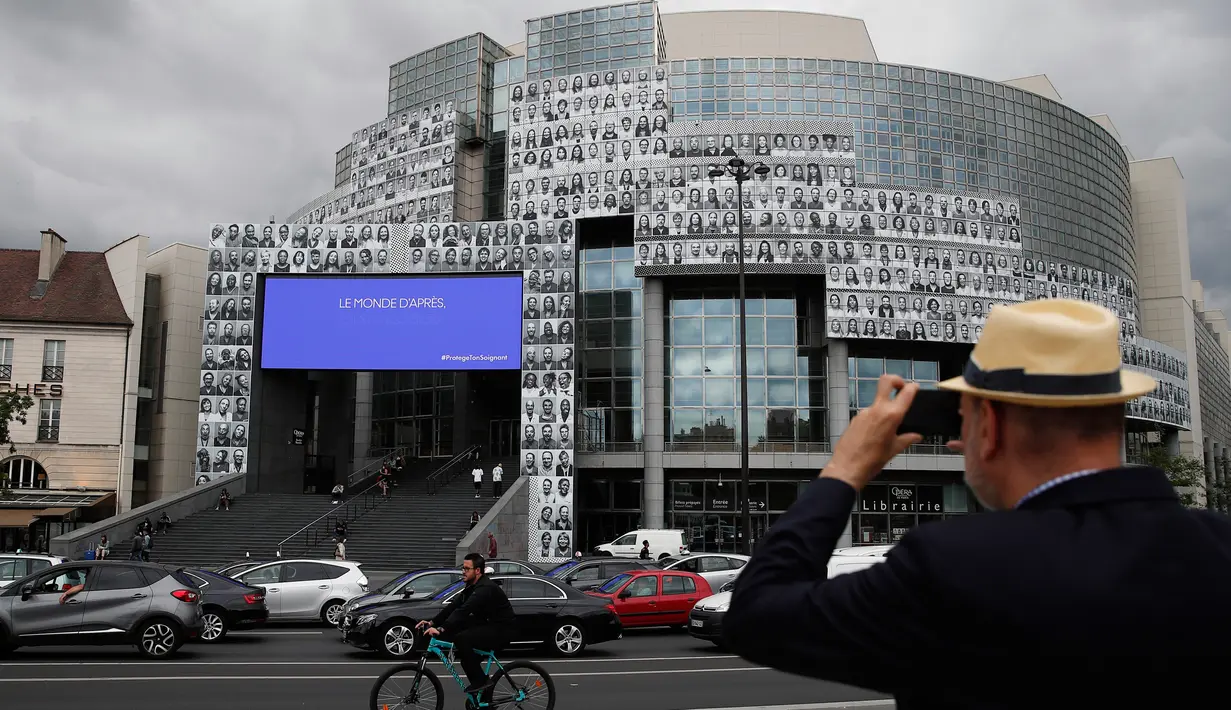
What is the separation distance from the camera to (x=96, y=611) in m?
16.3

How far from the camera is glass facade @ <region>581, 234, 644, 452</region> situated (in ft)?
160

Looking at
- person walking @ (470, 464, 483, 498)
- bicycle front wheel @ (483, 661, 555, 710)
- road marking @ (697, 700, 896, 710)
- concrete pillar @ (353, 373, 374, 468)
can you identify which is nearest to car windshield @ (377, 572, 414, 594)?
road marking @ (697, 700, 896, 710)

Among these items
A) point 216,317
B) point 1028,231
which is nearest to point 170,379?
point 216,317

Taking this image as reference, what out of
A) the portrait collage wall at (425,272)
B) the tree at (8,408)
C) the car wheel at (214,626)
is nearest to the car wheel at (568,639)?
the car wheel at (214,626)

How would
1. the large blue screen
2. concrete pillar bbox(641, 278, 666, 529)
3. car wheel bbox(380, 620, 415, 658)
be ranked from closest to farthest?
1. car wheel bbox(380, 620, 415, 658)
2. the large blue screen
3. concrete pillar bbox(641, 278, 666, 529)

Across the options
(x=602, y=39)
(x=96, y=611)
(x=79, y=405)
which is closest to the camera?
(x=96, y=611)

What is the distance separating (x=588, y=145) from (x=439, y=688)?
43211mm

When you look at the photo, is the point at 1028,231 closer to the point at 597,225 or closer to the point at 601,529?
the point at 597,225

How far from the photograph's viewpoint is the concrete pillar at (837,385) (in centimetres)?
4831

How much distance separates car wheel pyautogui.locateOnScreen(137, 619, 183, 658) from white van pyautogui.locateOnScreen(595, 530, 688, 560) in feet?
78.8

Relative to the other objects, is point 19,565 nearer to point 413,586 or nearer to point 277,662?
point 413,586

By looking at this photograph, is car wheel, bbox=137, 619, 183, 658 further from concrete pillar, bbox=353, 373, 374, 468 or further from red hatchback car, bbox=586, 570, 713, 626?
concrete pillar, bbox=353, 373, 374, 468

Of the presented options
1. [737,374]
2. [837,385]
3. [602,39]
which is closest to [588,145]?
[602,39]

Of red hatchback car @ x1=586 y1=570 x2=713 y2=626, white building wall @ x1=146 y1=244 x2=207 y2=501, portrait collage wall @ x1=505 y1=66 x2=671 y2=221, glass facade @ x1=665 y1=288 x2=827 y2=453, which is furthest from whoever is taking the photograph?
white building wall @ x1=146 y1=244 x2=207 y2=501
